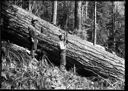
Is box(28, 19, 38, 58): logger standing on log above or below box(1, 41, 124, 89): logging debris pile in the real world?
above

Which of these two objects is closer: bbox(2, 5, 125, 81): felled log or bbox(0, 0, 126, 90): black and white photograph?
bbox(0, 0, 126, 90): black and white photograph

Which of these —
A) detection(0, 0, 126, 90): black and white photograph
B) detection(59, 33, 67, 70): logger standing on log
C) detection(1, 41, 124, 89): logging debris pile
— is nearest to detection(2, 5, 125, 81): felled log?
detection(0, 0, 126, 90): black and white photograph

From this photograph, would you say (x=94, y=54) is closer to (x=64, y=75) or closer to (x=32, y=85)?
(x=64, y=75)

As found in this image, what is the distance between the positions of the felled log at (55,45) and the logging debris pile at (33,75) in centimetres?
30

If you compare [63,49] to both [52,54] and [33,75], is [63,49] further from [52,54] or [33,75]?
[33,75]

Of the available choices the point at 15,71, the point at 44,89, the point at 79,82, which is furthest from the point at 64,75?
the point at 15,71

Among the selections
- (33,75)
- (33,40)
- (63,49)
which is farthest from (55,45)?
(33,75)

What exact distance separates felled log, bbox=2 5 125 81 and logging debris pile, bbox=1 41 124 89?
0.30 metres

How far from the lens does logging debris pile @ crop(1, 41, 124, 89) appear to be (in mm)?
4086

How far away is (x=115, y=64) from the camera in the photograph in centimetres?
504

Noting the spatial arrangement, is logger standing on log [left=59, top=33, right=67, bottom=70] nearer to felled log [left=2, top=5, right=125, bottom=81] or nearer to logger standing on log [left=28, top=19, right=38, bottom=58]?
felled log [left=2, top=5, right=125, bottom=81]

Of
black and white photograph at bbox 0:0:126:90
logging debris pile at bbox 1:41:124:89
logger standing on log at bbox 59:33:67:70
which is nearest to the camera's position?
logging debris pile at bbox 1:41:124:89

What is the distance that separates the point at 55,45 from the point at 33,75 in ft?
3.80

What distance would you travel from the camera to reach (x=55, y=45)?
5129mm
